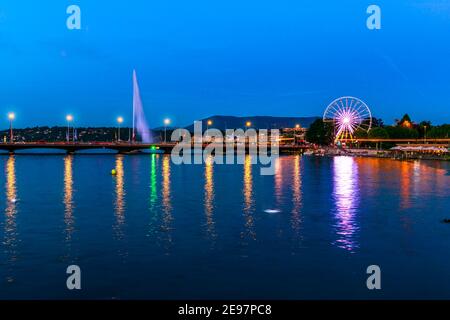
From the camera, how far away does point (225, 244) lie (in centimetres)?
2545

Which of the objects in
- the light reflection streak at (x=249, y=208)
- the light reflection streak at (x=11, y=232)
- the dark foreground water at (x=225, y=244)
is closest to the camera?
the dark foreground water at (x=225, y=244)

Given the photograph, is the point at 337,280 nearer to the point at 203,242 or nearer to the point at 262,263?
the point at 262,263

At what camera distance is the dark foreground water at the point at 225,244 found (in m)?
18.6

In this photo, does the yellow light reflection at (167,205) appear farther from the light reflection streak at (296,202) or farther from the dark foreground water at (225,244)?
the light reflection streak at (296,202)

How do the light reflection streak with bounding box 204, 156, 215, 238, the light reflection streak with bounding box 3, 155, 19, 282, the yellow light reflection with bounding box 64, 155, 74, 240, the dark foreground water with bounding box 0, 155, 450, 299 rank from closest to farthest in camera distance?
the dark foreground water with bounding box 0, 155, 450, 299 → the light reflection streak with bounding box 3, 155, 19, 282 → the yellow light reflection with bounding box 64, 155, 74, 240 → the light reflection streak with bounding box 204, 156, 215, 238

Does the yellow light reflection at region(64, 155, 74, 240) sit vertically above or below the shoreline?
below

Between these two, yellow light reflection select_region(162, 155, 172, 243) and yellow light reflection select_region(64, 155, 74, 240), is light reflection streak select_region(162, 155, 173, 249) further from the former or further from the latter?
yellow light reflection select_region(64, 155, 74, 240)

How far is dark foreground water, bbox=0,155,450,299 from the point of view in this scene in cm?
1861

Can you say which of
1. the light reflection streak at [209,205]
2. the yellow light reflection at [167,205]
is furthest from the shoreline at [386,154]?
the yellow light reflection at [167,205]

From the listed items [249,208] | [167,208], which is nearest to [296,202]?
[249,208]

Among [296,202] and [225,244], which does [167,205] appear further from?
[225,244]

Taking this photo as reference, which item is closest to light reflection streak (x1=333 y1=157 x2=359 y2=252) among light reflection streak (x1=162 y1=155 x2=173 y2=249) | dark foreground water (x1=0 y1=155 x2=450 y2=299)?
dark foreground water (x1=0 y1=155 x2=450 y2=299)

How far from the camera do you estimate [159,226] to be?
30.6 m

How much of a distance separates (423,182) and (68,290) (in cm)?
4956
